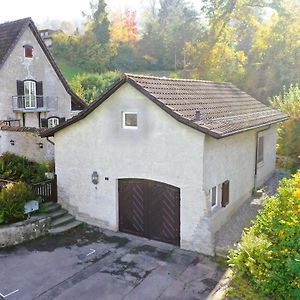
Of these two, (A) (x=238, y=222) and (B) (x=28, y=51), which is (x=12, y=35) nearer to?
(B) (x=28, y=51)

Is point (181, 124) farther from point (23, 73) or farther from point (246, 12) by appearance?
point (246, 12)

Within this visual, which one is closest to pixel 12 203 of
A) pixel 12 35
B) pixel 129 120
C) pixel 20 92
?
pixel 129 120

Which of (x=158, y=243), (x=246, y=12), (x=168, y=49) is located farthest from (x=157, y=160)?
(x=168, y=49)

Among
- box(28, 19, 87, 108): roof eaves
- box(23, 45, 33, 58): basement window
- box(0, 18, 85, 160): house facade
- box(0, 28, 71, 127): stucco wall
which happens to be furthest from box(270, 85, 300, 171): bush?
box(23, 45, 33, 58): basement window

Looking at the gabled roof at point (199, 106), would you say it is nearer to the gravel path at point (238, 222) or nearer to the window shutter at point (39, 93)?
the gravel path at point (238, 222)

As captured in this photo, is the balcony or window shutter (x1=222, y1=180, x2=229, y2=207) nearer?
window shutter (x1=222, y1=180, x2=229, y2=207)

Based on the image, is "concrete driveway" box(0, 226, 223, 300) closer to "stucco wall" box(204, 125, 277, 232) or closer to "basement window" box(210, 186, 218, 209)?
"basement window" box(210, 186, 218, 209)
